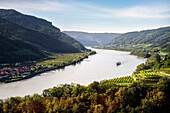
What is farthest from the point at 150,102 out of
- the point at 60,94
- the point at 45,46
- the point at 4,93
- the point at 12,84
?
the point at 45,46

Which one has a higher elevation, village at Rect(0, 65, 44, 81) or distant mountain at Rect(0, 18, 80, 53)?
distant mountain at Rect(0, 18, 80, 53)

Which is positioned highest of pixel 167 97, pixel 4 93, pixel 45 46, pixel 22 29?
pixel 22 29

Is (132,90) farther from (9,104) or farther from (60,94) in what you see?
(9,104)

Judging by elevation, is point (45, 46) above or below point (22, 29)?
below

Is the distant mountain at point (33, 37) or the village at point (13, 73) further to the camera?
the distant mountain at point (33, 37)

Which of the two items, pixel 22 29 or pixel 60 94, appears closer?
pixel 60 94

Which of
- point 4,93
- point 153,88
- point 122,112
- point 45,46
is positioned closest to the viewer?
point 122,112

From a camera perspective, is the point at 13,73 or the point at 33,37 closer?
the point at 13,73

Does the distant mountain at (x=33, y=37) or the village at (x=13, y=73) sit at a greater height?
the distant mountain at (x=33, y=37)

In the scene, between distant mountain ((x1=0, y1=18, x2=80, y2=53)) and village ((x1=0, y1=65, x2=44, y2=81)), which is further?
distant mountain ((x1=0, y1=18, x2=80, y2=53))

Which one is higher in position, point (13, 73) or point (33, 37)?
point (33, 37)

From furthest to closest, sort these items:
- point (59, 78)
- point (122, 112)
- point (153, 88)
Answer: point (59, 78) < point (153, 88) < point (122, 112)
